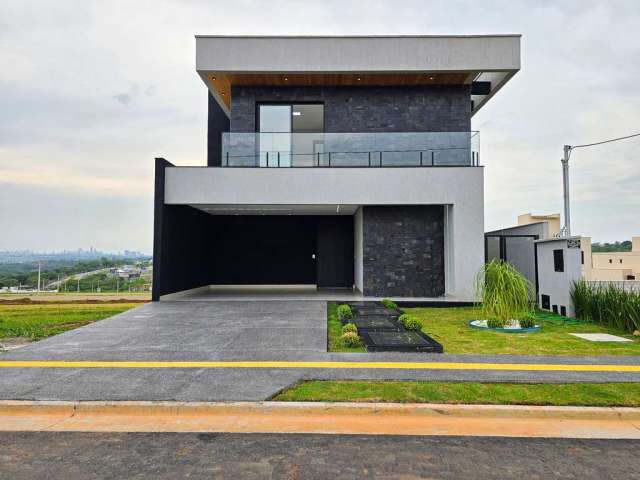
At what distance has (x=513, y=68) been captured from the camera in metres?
12.6

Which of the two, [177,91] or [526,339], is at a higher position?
[177,91]

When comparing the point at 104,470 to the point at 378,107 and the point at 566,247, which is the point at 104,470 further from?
the point at 378,107

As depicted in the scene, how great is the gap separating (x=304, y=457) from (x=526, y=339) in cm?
589

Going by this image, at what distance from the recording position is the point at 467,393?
4.33 metres

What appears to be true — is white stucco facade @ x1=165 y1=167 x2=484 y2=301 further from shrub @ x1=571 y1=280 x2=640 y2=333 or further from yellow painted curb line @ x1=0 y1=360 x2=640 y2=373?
yellow painted curb line @ x1=0 y1=360 x2=640 y2=373

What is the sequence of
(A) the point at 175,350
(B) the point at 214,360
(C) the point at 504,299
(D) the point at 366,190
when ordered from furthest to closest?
1. (D) the point at 366,190
2. (C) the point at 504,299
3. (A) the point at 175,350
4. (B) the point at 214,360

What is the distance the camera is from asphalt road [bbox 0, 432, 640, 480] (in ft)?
9.46

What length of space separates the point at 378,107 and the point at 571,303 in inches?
338

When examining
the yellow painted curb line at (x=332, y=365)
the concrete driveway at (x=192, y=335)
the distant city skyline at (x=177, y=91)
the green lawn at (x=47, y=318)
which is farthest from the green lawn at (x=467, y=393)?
the distant city skyline at (x=177, y=91)

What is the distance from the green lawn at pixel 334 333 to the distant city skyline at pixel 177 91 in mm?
6270

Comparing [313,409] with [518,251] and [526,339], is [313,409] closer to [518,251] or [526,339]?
[526,339]

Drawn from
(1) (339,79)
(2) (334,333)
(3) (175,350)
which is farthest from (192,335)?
(1) (339,79)

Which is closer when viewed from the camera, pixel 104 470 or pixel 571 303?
pixel 104 470

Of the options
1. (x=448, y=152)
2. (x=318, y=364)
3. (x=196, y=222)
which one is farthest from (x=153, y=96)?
(x=318, y=364)
